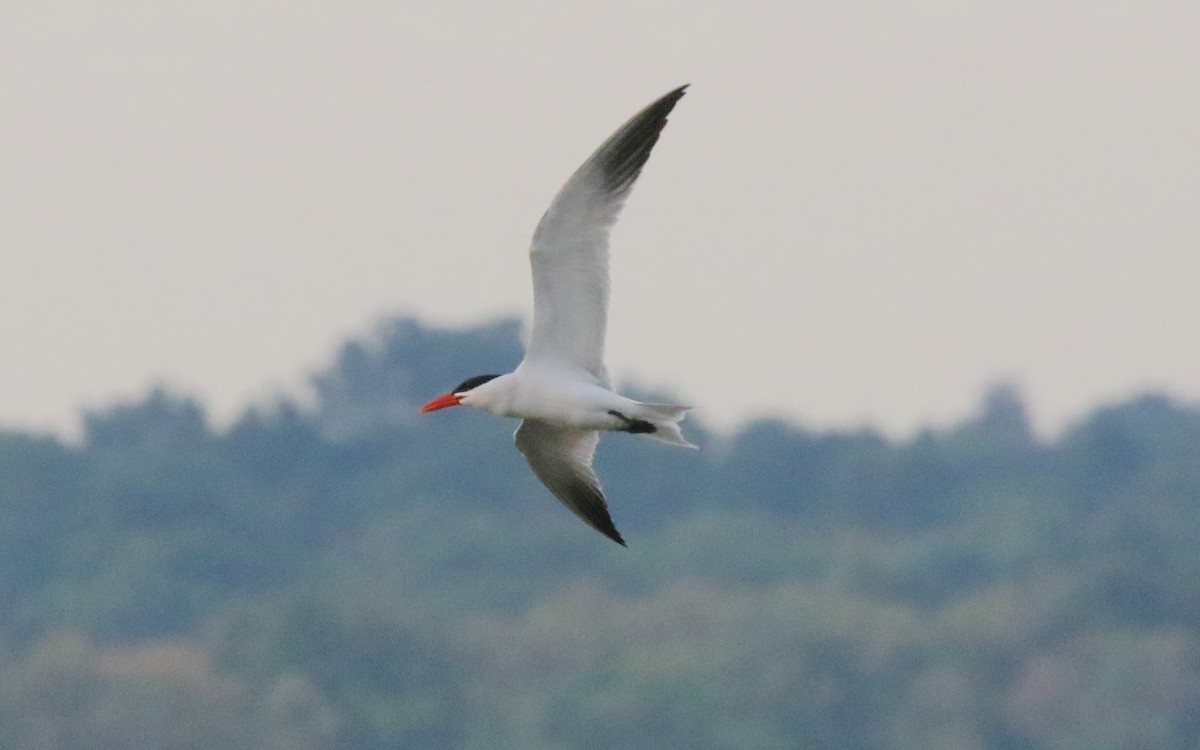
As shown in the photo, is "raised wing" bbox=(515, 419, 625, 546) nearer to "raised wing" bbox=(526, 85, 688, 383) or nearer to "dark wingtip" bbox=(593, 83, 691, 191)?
"raised wing" bbox=(526, 85, 688, 383)

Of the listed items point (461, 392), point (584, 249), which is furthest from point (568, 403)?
point (584, 249)

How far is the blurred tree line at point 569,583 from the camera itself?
270 feet

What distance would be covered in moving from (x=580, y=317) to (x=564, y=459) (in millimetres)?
1367

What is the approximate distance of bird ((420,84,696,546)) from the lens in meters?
15.3


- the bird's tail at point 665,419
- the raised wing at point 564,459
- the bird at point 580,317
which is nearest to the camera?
the bird's tail at point 665,419

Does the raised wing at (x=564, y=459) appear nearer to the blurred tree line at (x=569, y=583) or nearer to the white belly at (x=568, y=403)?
the white belly at (x=568, y=403)

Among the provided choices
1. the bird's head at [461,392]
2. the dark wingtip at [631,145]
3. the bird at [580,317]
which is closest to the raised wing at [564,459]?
the bird at [580,317]

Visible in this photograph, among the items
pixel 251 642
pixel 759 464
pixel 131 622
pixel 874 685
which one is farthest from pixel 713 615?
pixel 759 464

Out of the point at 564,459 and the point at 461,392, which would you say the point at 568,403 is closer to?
the point at 461,392

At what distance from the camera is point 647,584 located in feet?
318

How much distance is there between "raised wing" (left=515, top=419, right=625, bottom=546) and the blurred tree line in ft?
207

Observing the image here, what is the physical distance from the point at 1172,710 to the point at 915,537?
29.2m

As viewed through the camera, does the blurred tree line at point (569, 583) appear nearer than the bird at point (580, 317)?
No

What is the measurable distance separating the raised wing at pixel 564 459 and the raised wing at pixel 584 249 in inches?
40.5
